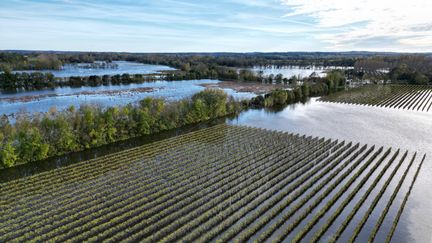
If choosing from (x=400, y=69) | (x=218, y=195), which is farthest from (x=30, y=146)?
(x=400, y=69)

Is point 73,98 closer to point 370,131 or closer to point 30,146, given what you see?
point 30,146

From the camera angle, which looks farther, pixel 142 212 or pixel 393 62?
pixel 393 62

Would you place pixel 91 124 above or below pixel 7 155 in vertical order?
above

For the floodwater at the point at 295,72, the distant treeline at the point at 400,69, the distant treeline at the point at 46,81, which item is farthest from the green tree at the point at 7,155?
the distant treeline at the point at 400,69

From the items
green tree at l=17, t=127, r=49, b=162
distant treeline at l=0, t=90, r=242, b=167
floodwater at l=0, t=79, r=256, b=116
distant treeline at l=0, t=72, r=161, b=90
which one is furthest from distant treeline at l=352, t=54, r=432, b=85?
green tree at l=17, t=127, r=49, b=162

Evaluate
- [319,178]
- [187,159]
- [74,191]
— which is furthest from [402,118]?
[74,191]

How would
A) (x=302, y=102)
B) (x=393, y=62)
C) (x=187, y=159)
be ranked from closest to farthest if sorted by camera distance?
(x=187, y=159), (x=302, y=102), (x=393, y=62)

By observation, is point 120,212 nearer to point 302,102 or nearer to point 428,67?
point 302,102
